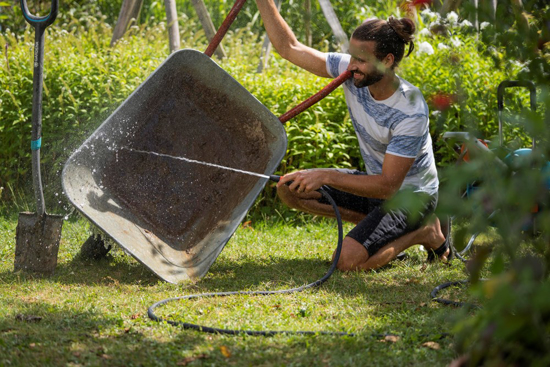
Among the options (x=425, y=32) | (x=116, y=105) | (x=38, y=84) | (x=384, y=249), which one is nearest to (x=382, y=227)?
(x=384, y=249)

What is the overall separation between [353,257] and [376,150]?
577 millimetres

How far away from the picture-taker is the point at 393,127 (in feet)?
10.9

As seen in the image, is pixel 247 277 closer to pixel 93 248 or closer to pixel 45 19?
pixel 93 248

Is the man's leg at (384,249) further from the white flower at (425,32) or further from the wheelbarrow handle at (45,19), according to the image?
the white flower at (425,32)

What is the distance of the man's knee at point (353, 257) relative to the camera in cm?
344

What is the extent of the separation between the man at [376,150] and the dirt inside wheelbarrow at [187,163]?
0.29m

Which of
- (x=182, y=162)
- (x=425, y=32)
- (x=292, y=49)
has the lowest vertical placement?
(x=182, y=162)

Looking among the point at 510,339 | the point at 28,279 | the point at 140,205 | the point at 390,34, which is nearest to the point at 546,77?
the point at 510,339

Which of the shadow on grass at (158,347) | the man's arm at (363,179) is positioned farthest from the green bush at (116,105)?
the shadow on grass at (158,347)

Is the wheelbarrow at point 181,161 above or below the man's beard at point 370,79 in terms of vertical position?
below

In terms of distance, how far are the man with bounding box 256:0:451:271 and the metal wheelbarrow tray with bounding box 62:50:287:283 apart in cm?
29

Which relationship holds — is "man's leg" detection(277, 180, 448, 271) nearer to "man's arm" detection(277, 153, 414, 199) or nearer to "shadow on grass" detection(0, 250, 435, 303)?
"shadow on grass" detection(0, 250, 435, 303)

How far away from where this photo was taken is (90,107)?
4711 mm

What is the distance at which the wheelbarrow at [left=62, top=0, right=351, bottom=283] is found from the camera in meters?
3.18
